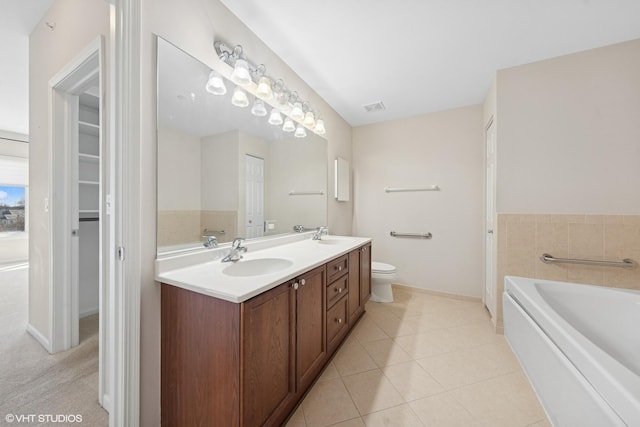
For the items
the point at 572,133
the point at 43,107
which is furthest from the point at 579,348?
the point at 43,107

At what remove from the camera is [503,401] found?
1355 mm

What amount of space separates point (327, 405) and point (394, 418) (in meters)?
0.36

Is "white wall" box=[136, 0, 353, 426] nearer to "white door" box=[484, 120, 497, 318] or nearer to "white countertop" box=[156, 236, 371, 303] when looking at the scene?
"white countertop" box=[156, 236, 371, 303]

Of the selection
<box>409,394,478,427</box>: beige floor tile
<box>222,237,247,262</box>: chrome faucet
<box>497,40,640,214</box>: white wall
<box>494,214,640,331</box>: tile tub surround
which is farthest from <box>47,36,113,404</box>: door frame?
<box>494,214,640,331</box>: tile tub surround

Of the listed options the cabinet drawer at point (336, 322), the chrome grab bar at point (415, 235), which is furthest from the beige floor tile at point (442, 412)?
the chrome grab bar at point (415, 235)

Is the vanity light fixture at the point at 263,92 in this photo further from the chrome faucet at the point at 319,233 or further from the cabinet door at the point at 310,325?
the cabinet door at the point at 310,325

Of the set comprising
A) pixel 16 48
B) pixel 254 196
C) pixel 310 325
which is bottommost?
pixel 310 325

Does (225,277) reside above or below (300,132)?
below

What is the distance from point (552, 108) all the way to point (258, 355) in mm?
2826

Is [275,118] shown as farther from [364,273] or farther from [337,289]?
[364,273]

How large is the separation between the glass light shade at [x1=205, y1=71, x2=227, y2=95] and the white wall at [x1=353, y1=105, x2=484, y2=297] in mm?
2316

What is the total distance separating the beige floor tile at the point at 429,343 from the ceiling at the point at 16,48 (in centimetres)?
355

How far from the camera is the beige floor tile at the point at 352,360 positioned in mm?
1614

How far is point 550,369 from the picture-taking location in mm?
1087
